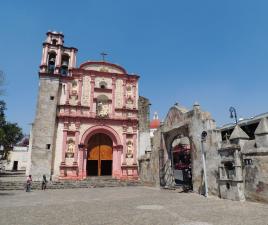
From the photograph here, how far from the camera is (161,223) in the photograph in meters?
7.52

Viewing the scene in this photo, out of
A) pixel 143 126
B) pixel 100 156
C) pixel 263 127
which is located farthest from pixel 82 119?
pixel 263 127

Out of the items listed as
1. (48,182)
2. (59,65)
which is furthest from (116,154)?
(59,65)

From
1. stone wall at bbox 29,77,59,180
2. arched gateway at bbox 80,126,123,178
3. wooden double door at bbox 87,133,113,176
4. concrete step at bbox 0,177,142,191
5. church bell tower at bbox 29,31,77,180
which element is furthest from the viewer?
wooden double door at bbox 87,133,113,176

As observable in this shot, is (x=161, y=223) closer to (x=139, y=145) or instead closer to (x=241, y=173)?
(x=241, y=173)

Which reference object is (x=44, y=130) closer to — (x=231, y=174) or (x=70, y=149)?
(x=70, y=149)

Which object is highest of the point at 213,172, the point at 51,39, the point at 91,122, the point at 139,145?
the point at 51,39

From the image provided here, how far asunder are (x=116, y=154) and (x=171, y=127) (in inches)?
335

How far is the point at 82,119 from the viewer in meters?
25.1

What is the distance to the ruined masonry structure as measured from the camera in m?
23.5

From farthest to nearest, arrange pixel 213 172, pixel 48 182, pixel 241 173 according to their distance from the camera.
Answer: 1. pixel 48 182
2. pixel 213 172
3. pixel 241 173

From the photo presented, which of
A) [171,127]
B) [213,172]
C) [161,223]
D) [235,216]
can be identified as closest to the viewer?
[161,223]

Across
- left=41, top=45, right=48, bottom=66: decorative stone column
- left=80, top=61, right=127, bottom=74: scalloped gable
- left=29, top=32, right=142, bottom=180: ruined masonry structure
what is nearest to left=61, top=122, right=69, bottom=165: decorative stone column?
left=29, top=32, right=142, bottom=180: ruined masonry structure

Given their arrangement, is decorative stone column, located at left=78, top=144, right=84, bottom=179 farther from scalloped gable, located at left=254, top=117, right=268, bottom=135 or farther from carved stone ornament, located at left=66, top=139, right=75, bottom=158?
scalloped gable, located at left=254, top=117, right=268, bottom=135

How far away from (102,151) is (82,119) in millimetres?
4183
